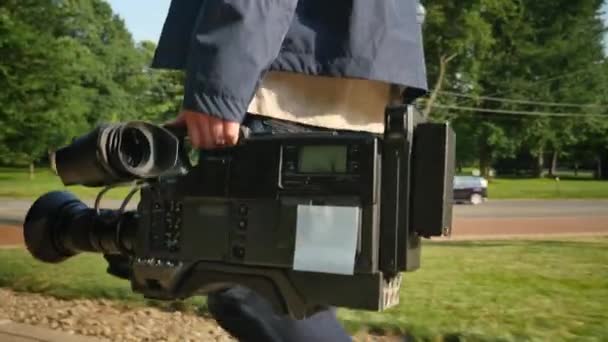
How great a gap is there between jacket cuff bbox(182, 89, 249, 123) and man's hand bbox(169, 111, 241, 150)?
12 millimetres

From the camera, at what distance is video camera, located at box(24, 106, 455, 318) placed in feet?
4.03

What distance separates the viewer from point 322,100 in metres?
1.62

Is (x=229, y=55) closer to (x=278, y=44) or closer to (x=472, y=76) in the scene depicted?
(x=278, y=44)

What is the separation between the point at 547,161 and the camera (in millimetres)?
58844

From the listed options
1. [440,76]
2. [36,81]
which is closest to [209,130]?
[36,81]

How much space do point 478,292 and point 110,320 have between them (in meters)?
2.36

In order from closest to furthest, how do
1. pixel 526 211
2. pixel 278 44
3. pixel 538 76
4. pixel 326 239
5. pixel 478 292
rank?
pixel 326 239 → pixel 278 44 → pixel 478 292 → pixel 526 211 → pixel 538 76

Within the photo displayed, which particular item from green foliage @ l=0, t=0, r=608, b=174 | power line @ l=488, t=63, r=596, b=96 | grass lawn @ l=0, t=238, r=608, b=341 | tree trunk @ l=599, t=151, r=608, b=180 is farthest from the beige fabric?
tree trunk @ l=599, t=151, r=608, b=180

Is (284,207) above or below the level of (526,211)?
above

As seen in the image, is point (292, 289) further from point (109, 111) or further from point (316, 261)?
point (109, 111)

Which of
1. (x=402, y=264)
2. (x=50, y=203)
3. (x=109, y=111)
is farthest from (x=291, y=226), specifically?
(x=109, y=111)

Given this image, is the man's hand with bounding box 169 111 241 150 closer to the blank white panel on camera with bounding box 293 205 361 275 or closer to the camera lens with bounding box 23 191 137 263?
the blank white panel on camera with bounding box 293 205 361 275

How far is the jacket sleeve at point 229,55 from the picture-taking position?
1.28 metres

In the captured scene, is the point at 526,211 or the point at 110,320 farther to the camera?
the point at 526,211
